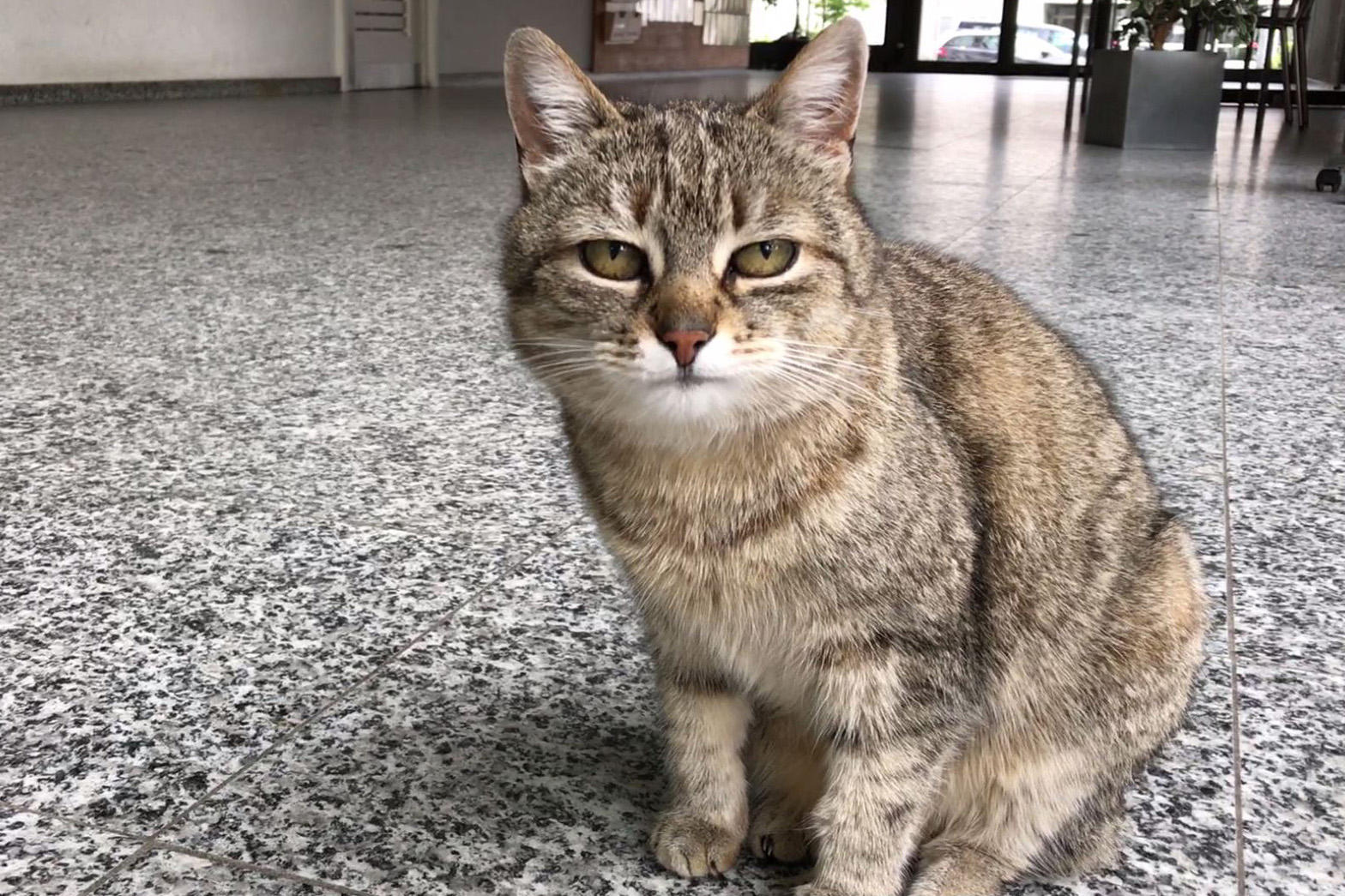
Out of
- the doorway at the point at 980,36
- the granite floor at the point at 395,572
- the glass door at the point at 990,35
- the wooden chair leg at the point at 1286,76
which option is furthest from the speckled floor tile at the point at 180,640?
the doorway at the point at 980,36

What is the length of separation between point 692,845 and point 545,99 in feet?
2.89

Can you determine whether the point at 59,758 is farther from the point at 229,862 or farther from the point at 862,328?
the point at 862,328

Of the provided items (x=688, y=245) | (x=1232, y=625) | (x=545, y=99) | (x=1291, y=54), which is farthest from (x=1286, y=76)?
(x=688, y=245)

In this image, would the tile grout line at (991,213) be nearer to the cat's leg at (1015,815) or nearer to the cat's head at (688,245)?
the cat's head at (688,245)

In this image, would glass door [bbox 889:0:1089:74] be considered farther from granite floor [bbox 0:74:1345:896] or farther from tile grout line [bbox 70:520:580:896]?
tile grout line [bbox 70:520:580:896]

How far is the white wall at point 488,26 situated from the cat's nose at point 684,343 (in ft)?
43.3

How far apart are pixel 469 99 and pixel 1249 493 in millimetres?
10901

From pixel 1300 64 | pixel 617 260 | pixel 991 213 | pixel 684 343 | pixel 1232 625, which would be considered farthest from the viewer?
pixel 1300 64

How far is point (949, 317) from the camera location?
1.64 meters

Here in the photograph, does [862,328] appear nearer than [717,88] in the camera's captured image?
Yes

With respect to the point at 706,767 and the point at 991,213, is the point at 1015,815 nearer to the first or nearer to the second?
the point at 706,767

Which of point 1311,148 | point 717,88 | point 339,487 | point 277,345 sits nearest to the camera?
point 339,487

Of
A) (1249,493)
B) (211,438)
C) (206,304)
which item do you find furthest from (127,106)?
(1249,493)

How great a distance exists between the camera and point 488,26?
15086 millimetres
